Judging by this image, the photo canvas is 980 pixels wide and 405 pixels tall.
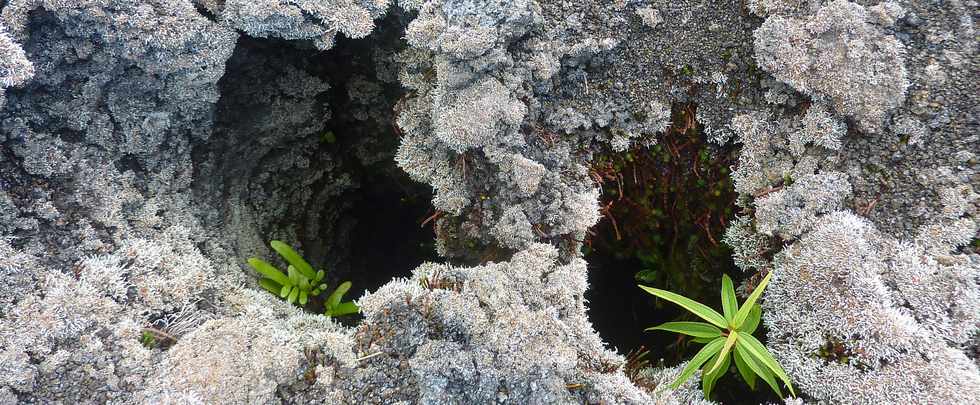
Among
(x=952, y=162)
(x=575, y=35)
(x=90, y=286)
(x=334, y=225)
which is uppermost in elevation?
(x=575, y=35)

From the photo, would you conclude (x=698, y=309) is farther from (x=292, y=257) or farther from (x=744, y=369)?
(x=292, y=257)

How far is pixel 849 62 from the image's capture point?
2025 mm

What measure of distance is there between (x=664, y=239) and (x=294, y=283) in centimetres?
176

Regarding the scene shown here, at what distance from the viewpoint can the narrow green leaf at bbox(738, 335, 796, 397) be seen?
1.84m

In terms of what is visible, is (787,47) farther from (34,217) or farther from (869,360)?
(34,217)

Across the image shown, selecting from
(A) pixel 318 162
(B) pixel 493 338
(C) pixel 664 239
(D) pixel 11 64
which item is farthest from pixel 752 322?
(D) pixel 11 64

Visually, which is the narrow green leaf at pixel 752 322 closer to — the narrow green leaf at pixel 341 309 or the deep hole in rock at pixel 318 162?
the narrow green leaf at pixel 341 309

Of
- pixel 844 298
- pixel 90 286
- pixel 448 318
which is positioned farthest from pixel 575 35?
pixel 90 286

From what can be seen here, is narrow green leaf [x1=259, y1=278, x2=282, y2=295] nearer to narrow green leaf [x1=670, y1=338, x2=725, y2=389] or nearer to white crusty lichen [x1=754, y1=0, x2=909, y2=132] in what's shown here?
narrow green leaf [x1=670, y1=338, x2=725, y2=389]

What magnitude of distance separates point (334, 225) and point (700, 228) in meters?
2.14

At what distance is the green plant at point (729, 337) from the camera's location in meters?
1.90

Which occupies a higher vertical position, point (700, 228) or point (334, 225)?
point (700, 228)

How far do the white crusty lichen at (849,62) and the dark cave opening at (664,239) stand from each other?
15.9 inches

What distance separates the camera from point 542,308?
197 centimetres
